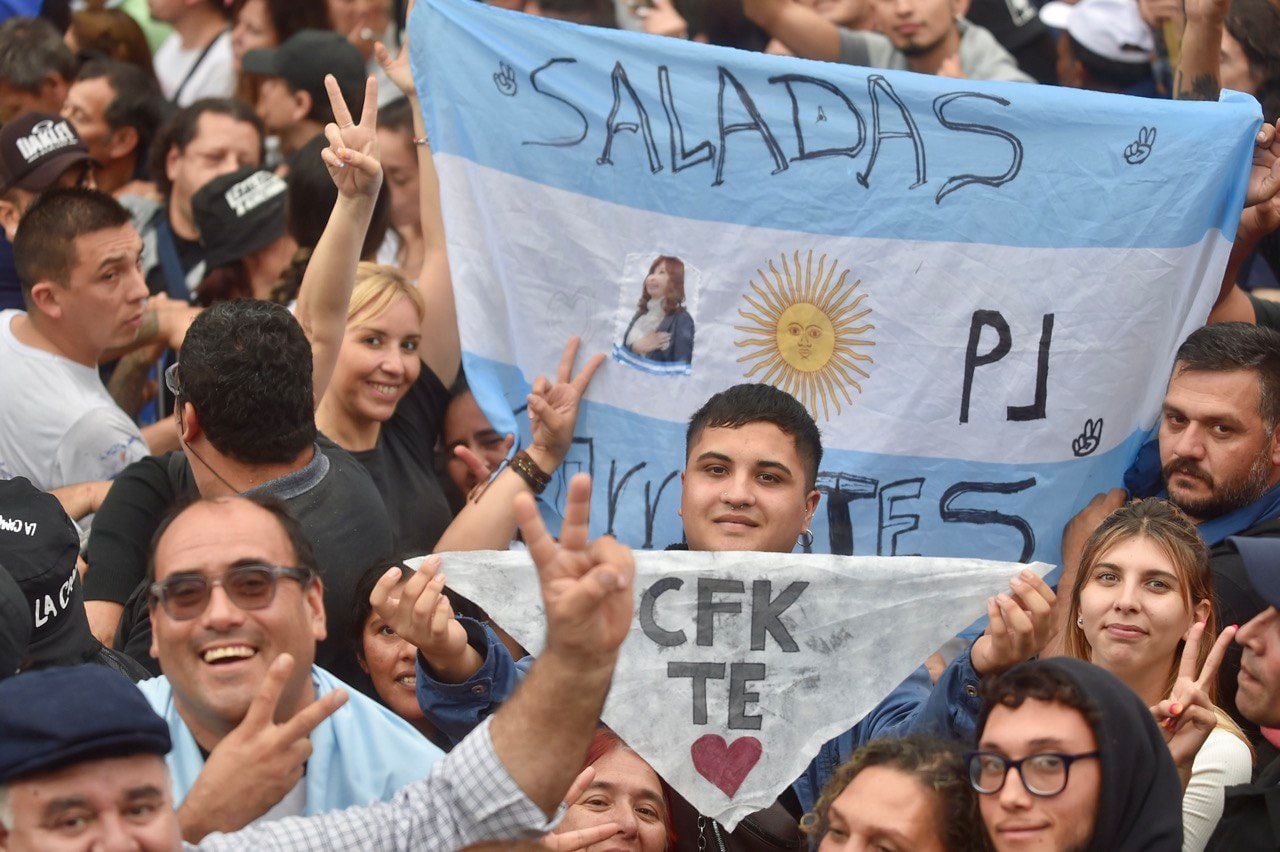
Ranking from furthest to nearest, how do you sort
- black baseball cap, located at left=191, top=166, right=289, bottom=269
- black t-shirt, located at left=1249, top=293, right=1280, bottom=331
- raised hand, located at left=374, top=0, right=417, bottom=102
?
black baseball cap, located at left=191, top=166, right=289, bottom=269, raised hand, located at left=374, top=0, right=417, bottom=102, black t-shirt, located at left=1249, top=293, right=1280, bottom=331

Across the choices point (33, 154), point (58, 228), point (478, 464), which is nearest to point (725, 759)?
point (478, 464)

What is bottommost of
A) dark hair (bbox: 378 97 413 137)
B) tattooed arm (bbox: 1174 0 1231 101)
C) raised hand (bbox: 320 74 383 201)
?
dark hair (bbox: 378 97 413 137)

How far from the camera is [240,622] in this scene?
3.28 meters

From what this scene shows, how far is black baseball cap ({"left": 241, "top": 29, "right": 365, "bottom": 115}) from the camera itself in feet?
23.4

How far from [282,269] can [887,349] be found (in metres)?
2.26

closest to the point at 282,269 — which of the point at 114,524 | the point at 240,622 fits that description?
the point at 114,524

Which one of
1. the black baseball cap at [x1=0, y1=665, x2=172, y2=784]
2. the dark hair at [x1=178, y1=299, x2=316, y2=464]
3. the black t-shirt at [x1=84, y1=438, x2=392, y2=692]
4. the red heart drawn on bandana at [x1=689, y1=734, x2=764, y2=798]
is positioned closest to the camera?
the black baseball cap at [x1=0, y1=665, x2=172, y2=784]

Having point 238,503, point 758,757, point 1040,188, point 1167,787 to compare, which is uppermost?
point 1040,188

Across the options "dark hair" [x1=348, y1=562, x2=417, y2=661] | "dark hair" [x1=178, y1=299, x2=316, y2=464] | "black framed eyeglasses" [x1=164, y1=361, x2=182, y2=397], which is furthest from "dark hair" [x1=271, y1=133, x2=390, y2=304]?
"dark hair" [x1=348, y1=562, x2=417, y2=661]

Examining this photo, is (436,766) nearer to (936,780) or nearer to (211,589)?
(211,589)

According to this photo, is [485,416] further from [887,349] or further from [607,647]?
[607,647]

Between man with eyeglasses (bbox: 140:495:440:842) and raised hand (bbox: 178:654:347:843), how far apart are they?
0.18m

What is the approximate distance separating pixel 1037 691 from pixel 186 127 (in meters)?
4.87

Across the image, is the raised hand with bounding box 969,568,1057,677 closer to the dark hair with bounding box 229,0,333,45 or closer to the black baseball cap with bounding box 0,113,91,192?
the black baseball cap with bounding box 0,113,91,192
